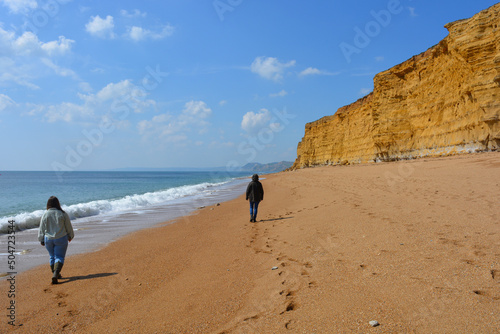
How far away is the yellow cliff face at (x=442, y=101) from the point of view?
714 inches

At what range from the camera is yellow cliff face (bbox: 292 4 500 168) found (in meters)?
18.1

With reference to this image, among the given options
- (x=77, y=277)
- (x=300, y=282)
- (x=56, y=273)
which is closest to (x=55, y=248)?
(x=56, y=273)

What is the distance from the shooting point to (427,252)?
3.90 meters

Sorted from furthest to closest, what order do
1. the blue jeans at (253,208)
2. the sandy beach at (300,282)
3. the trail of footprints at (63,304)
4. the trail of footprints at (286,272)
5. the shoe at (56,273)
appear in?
the blue jeans at (253,208) → the shoe at (56,273) → the trail of footprints at (63,304) → the trail of footprints at (286,272) → the sandy beach at (300,282)

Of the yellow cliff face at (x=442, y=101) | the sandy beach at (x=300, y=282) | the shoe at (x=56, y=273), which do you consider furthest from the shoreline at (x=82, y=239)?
the yellow cliff face at (x=442, y=101)

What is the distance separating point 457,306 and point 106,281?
4.96 metres

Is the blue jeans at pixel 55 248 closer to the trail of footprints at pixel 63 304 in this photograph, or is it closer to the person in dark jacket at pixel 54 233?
the person in dark jacket at pixel 54 233

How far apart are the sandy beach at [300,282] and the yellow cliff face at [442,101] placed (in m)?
16.2

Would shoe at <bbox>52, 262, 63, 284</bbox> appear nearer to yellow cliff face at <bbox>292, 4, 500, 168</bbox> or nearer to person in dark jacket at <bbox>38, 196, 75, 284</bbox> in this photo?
person in dark jacket at <bbox>38, 196, 75, 284</bbox>

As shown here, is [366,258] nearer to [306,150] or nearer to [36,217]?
[36,217]

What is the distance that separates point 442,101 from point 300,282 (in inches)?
1056

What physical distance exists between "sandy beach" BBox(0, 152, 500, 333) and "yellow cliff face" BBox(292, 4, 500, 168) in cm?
1617

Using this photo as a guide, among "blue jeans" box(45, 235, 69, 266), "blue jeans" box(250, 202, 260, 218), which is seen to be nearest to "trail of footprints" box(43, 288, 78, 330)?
"blue jeans" box(45, 235, 69, 266)

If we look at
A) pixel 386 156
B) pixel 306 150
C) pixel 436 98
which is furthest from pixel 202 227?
pixel 306 150
